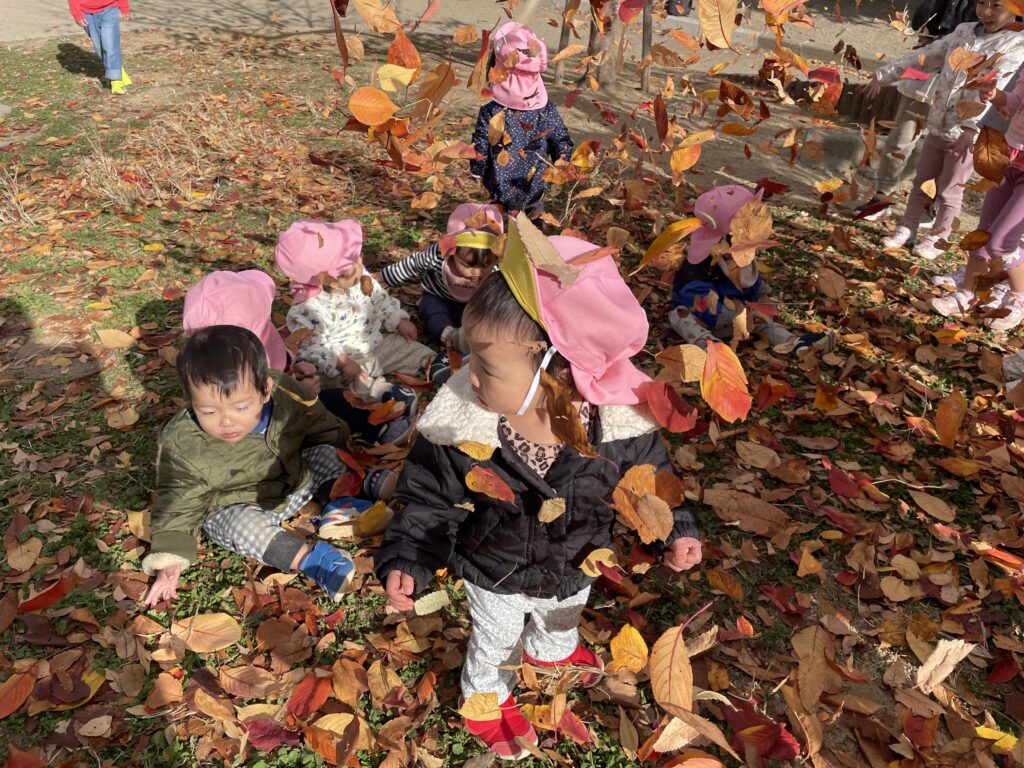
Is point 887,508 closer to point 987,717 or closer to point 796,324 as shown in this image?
point 987,717

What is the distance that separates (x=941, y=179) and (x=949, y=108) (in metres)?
0.50

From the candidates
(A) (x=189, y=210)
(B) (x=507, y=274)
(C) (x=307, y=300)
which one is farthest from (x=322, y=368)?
(A) (x=189, y=210)

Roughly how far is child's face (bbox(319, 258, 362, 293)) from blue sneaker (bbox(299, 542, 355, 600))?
139cm

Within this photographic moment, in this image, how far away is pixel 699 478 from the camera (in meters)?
3.21

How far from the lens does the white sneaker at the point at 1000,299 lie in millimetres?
4160

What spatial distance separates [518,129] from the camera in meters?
4.49

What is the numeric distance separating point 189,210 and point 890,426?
521cm

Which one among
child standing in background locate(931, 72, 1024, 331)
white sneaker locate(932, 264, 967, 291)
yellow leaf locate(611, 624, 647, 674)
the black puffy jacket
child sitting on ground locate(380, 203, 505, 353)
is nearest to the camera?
the black puffy jacket

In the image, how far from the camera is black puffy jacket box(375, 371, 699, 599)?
180 cm

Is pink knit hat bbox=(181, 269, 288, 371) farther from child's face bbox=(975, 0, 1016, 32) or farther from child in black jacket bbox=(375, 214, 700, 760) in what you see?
child's face bbox=(975, 0, 1016, 32)

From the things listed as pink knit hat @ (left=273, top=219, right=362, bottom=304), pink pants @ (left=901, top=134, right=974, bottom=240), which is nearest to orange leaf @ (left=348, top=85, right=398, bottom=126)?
pink knit hat @ (left=273, top=219, right=362, bottom=304)

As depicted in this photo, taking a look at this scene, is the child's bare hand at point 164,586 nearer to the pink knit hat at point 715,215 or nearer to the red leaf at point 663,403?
the red leaf at point 663,403

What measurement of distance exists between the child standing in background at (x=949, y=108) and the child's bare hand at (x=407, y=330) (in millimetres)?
3506

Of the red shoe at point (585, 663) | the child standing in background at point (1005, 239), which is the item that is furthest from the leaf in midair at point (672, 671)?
the child standing in background at point (1005, 239)
